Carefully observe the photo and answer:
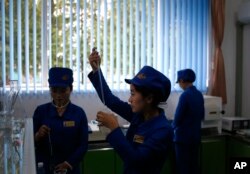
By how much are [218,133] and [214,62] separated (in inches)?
36.1

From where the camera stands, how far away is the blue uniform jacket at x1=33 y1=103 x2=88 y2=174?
2012mm

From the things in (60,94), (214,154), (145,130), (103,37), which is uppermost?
(103,37)

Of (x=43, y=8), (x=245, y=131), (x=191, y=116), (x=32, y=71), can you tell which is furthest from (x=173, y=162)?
(x=43, y=8)

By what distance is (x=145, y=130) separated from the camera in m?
1.47

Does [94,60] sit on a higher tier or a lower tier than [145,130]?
higher

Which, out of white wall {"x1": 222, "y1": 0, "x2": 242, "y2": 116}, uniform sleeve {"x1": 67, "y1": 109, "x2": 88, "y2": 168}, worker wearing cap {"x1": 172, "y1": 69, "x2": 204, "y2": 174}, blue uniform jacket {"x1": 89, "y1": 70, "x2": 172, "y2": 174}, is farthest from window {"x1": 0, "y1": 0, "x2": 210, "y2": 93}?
blue uniform jacket {"x1": 89, "y1": 70, "x2": 172, "y2": 174}

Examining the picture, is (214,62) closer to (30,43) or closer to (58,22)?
(58,22)

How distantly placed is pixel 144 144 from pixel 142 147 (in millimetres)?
17

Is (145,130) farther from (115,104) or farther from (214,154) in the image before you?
(214,154)

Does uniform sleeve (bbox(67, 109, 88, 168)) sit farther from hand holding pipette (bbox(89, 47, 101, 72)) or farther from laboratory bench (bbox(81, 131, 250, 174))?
laboratory bench (bbox(81, 131, 250, 174))

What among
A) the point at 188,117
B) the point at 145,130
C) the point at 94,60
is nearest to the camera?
the point at 145,130

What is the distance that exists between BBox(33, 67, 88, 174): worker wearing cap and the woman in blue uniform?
2.00 feet

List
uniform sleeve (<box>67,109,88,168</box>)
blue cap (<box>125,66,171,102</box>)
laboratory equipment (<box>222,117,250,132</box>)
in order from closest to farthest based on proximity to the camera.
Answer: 1. blue cap (<box>125,66,171,102</box>)
2. uniform sleeve (<box>67,109,88,168</box>)
3. laboratory equipment (<box>222,117,250,132</box>)

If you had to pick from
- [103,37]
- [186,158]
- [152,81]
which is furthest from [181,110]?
[152,81]
